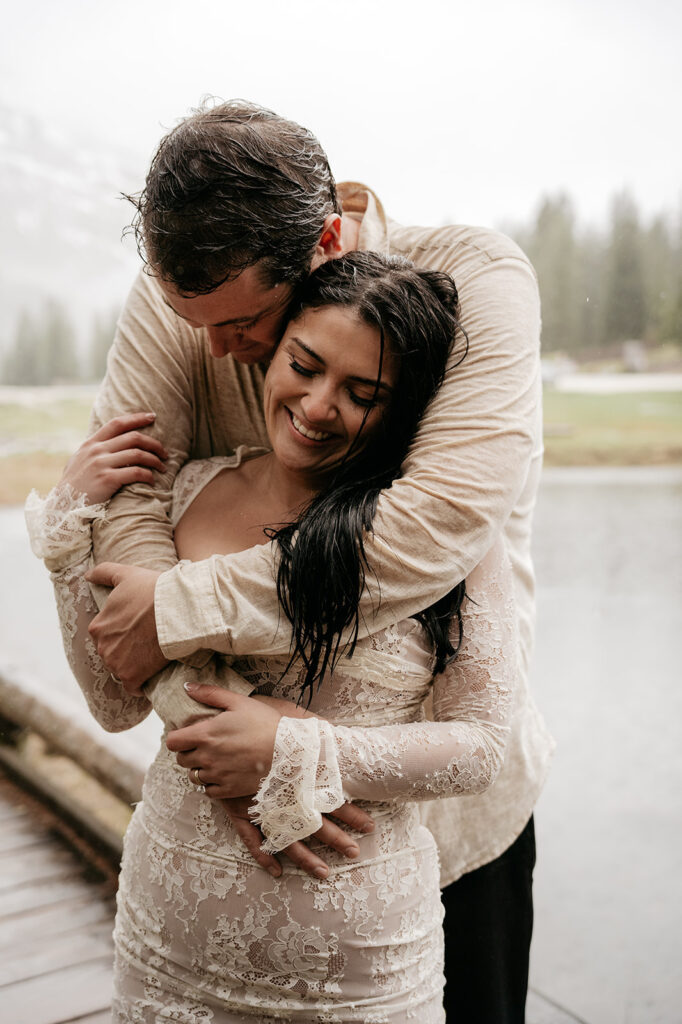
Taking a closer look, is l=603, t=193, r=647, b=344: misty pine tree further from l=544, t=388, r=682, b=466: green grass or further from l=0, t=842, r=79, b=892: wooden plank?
l=0, t=842, r=79, b=892: wooden plank

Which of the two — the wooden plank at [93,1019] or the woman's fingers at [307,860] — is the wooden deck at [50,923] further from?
the woman's fingers at [307,860]

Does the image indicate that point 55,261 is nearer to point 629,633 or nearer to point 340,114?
point 340,114

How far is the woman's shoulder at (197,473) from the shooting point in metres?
1.25

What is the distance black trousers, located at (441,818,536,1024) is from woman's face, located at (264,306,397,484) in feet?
2.53

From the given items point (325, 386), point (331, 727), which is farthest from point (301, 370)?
point (331, 727)

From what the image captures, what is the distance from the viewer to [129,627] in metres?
1.06

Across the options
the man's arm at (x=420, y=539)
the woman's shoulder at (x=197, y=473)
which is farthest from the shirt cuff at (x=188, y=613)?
the woman's shoulder at (x=197, y=473)

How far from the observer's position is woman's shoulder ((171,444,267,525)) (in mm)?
1255

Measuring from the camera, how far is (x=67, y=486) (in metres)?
1.17

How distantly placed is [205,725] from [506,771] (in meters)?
0.57

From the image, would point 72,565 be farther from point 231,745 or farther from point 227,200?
point 227,200

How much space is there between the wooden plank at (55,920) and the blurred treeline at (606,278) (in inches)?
76.2

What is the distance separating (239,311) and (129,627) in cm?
41

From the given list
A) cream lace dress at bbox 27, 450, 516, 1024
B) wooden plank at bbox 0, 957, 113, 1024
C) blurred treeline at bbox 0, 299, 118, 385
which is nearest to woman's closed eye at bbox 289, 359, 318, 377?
cream lace dress at bbox 27, 450, 516, 1024
